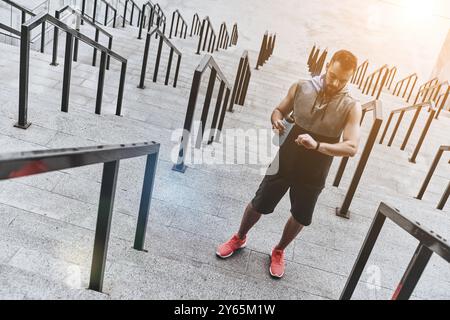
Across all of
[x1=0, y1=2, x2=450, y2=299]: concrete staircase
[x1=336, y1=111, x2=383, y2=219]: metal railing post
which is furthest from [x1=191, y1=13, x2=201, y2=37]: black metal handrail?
[x1=336, y1=111, x2=383, y2=219]: metal railing post

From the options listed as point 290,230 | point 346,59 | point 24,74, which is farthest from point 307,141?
point 24,74

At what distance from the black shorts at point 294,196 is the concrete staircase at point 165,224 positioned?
448mm

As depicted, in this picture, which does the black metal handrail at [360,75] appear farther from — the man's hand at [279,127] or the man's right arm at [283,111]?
the man's hand at [279,127]

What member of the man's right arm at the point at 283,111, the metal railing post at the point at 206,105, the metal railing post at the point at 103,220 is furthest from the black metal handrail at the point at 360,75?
the metal railing post at the point at 103,220

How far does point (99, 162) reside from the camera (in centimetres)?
178

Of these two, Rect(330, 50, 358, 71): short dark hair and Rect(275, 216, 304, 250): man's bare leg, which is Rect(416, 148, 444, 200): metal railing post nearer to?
Rect(275, 216, 304, 250): man's bare leg

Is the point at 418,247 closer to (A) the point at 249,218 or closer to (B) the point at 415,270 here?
(B) the point at 415,270

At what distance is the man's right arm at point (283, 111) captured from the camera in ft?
9.92

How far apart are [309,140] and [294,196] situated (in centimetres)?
48

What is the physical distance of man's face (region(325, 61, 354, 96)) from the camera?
276 cm

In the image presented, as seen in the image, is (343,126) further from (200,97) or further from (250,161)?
(200,97)

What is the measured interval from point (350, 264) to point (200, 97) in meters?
4.25
